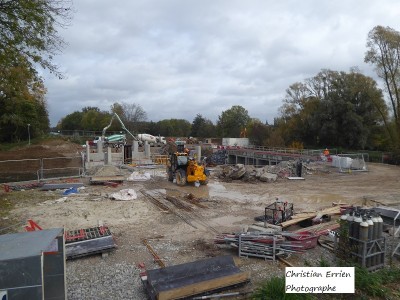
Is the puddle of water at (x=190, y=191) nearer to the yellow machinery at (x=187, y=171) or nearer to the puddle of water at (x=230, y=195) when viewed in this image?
the puddle of water at (x=230, y=195)

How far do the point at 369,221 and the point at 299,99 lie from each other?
56.1 meters

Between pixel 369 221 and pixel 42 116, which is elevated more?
pixel 42 116

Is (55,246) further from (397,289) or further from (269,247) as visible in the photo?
(397,289)

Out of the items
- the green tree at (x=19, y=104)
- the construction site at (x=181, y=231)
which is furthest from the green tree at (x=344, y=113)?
the green tree at (x=19, y=104)

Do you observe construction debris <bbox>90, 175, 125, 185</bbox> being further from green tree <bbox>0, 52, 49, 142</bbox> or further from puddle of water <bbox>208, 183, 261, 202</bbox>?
puddle of water <bbox>208, 183, 261, 202</bbox>

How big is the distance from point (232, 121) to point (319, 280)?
83.8 meters

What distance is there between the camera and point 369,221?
7.57m

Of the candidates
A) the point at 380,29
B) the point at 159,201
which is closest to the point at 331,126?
the point at 380,29

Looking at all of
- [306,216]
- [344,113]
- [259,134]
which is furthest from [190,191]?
[259,134]

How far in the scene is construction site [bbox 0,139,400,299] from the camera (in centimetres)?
593

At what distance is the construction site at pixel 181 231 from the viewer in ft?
19.5

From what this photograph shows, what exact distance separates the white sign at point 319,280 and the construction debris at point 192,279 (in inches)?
39.2

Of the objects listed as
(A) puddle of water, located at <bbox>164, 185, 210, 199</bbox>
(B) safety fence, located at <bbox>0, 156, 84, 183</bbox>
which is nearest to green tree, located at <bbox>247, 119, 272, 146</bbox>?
(B) safety fence, located at <bbox>0, 156, 84, 183</bbox>

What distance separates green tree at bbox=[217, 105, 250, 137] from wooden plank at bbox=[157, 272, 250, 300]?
78307 millimetres
